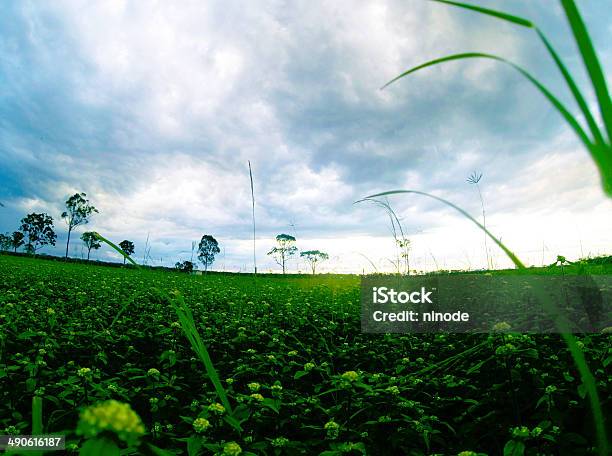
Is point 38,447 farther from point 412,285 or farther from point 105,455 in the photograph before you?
point 412,285

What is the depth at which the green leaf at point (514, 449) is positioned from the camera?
5.97 ft

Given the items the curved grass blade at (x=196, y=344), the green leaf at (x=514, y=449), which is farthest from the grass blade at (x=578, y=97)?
the green leaf at (x=514, y=449)

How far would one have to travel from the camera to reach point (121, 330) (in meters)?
5.01

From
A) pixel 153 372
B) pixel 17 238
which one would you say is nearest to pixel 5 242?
pixel 17 238

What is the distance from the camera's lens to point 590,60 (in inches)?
28.5

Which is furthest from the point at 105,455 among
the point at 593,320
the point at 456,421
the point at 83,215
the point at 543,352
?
the point at 83,215

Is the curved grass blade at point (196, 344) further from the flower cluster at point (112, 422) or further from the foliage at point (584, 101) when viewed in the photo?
the foliage at point (584, 101)

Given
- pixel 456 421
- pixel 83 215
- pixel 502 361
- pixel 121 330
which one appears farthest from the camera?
pixel 83 215

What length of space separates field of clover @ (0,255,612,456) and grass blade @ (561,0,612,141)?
1.12m

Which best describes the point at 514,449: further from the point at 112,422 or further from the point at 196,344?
the point at 112,422

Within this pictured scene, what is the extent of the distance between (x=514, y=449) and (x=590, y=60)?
1841mm

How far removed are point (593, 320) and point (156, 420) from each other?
3928mm

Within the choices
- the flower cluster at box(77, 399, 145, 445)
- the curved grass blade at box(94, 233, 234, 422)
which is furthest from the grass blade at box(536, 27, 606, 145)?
the curved grass blade at box(94, 233, 234, 422)

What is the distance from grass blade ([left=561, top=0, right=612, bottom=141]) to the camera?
722 mm
